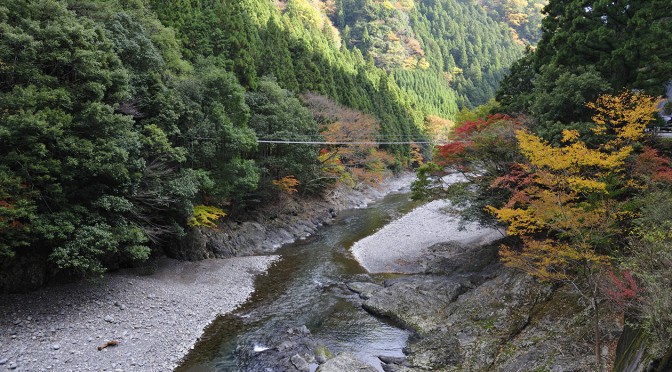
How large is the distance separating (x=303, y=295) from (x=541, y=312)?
795 cm

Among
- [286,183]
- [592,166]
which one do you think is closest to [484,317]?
[592,166]

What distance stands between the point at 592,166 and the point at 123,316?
1417cm

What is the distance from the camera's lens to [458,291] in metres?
14.0

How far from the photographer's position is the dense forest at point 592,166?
710cm

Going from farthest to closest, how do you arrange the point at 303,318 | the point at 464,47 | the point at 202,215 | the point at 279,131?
the point at 464,47, the point at 279,131, the point at 202,215, the point at 303,318

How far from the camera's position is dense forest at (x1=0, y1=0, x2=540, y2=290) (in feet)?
34.4

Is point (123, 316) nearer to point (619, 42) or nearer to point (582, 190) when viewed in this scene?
point (582, 190)

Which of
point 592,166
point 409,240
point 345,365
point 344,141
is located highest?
point 344,141

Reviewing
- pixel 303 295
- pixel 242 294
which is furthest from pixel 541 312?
pixel 242 294

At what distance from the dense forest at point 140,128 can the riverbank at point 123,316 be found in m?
0.91

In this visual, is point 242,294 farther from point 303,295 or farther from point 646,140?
point 646,140

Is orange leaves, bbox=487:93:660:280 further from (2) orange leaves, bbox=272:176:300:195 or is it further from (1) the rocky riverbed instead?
(2) orange leaves, bbox=272:176:300:195

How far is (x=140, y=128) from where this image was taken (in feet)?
47.3

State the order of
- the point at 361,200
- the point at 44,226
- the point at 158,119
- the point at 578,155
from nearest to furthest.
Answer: the point at 578,155 → the point at 44,226 → the point at 158,119 → the point at 361,200
